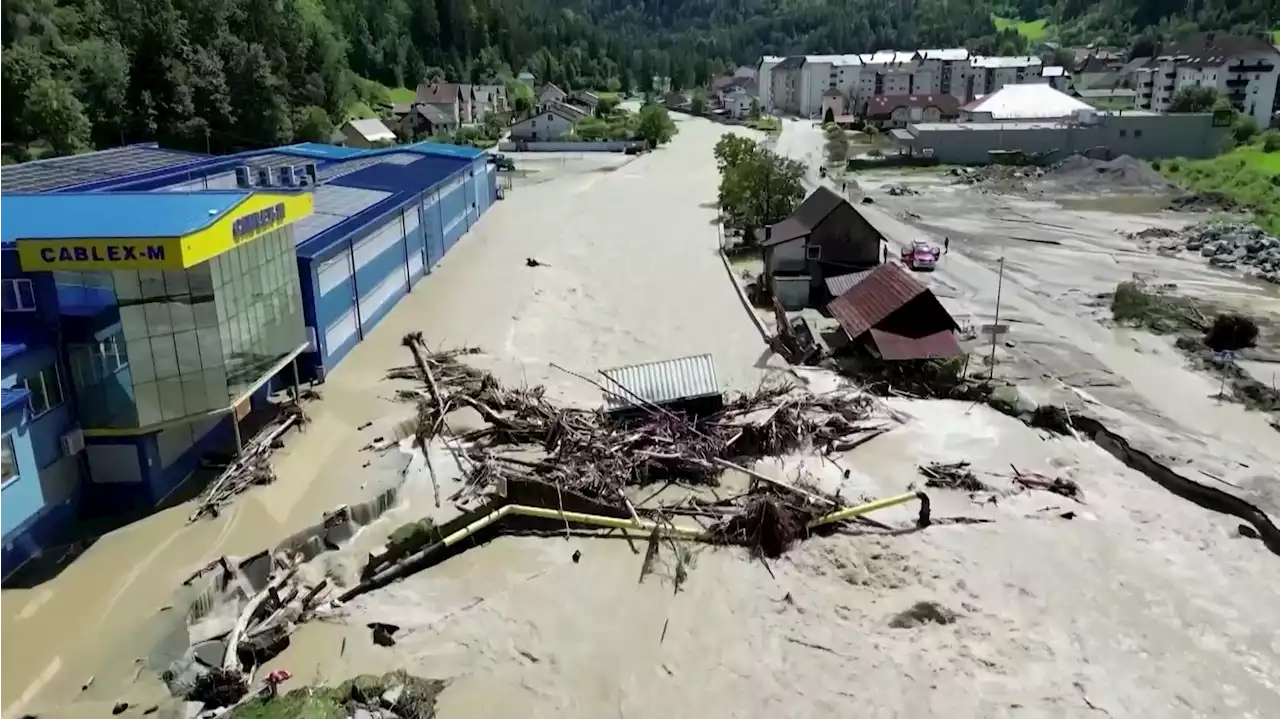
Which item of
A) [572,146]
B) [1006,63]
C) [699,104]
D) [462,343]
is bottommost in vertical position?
[462,343]

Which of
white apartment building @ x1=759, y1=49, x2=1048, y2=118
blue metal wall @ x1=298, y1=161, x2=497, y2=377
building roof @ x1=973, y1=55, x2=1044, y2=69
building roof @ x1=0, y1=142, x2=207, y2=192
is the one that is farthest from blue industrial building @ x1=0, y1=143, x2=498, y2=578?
building roof @ x1=973, y1=55, x2=1044, y2=69

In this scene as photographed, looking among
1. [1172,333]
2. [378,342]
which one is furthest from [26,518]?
[1172,333]

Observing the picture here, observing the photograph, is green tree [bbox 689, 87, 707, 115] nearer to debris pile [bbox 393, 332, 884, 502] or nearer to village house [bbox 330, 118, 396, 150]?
village house [bbox 330, 118, 396, 150]

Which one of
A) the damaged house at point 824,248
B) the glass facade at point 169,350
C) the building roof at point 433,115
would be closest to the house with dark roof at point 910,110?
the building roof at point 433,115

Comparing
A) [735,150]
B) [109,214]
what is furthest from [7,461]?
[735,150]

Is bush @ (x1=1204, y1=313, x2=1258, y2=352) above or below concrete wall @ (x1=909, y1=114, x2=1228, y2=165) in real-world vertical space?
below

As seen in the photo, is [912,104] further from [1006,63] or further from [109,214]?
[109,214]
